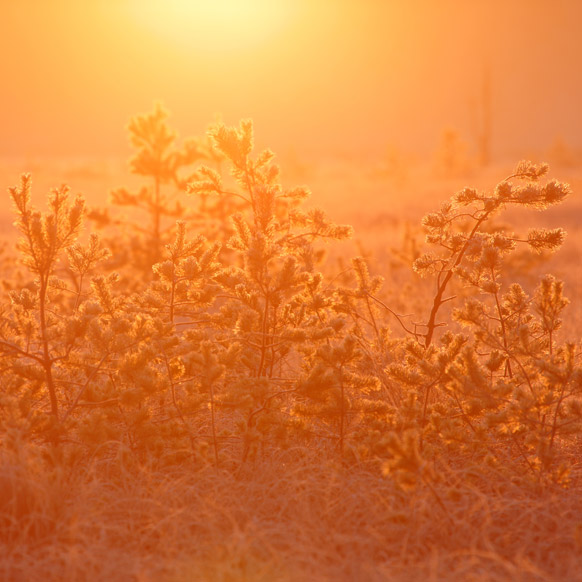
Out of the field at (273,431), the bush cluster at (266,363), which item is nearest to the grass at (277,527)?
the field at (273,431)

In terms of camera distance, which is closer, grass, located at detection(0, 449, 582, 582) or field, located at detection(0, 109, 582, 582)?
grass, located at detection(0, 449, 582, 582)

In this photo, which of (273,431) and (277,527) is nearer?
(277,527)

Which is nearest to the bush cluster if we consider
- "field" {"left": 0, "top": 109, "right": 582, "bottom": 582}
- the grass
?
"field" {"left": 0, "top": 109, "right": 582, "bottom": 582}

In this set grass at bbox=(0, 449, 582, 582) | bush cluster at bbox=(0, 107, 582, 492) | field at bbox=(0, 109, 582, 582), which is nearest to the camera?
grass at bbox=(0, 449, 582, 582)

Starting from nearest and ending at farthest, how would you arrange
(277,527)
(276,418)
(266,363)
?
1. (277,527)
2. (276,418)
3. (266,363)

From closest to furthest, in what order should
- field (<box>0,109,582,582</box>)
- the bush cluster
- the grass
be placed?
the grass → field (<box>0,109,582,582</box>) → the bush cluster

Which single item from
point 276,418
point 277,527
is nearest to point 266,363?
point 276,418

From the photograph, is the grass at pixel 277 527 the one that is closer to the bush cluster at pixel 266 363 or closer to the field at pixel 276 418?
the field at pixel 276 418

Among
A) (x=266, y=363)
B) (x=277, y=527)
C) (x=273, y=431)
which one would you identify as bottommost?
(x=277, y=527)

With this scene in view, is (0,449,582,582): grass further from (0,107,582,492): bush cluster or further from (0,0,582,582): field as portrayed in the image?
(0,107,582,492): bush cluster

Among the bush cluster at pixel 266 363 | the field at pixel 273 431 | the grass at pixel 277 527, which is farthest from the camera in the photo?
the bush cluster at pixel 266 363

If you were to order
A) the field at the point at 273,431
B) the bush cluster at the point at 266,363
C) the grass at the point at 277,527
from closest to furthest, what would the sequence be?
the grass at the point at 277,527 < the field at the point at 273,431 < the bush cluster at the point at 266,363

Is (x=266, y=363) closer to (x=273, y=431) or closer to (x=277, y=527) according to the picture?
(x=273, y=431)

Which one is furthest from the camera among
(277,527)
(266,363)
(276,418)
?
(266,363)
